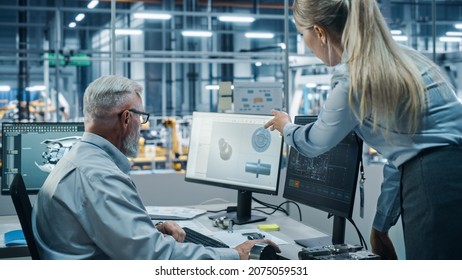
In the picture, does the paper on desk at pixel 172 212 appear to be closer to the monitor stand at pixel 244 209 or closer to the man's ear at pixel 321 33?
the monitor stand at pixel 244 209

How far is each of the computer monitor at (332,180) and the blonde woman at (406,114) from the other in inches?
10.7

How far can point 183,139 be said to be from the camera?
941 cm

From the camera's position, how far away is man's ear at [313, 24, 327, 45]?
5.24 ft

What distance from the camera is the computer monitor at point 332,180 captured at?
6.02 feet

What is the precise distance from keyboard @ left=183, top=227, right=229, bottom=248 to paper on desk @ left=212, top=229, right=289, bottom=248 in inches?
2.6

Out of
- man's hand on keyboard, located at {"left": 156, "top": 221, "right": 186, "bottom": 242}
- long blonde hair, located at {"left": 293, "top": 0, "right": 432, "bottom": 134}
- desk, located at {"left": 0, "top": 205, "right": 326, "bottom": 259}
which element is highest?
long blonde hair, located at {"left": 293, "top": 0, "right": 432, "bottom": 134}

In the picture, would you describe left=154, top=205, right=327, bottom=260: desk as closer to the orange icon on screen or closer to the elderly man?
the orange icon on screen

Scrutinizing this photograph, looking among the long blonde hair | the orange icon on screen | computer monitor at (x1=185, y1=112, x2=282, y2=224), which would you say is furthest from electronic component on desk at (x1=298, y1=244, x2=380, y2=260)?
computer monitor at (x1=185, y1=112, x2=282, y2=224)

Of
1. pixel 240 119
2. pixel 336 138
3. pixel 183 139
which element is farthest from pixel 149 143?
pixel 336 138

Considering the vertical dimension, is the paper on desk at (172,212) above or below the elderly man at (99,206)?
below

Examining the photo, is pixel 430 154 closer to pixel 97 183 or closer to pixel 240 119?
pixel 97 183

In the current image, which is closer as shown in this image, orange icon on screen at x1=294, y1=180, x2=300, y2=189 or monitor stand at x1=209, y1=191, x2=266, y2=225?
orange icon on screen at x1=294, y1=180, x2=300, y2=189

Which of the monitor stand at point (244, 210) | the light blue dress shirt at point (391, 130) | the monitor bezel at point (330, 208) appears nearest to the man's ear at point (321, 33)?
the light blue dress shirt at point (391, 130)
